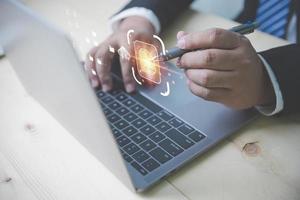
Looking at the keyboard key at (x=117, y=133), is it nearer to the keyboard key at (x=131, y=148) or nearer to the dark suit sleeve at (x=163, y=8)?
the keyboard key at (x=131, y=148)

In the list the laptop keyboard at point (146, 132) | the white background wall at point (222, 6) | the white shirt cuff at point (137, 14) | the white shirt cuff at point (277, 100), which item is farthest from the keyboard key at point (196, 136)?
the white background wall at point (222, 6)

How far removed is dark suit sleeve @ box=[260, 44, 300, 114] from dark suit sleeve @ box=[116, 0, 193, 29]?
0.82ft

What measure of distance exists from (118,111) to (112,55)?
13cm

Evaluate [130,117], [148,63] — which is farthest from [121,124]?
[148,63]

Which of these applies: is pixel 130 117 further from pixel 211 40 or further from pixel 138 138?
pixel 211 40

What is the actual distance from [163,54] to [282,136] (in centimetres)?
20

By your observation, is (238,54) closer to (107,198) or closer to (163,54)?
(163,54)

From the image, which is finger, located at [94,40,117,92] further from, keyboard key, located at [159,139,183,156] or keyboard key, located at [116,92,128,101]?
keyboard key, located at [159,139,183,156]

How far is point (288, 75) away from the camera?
0.55m

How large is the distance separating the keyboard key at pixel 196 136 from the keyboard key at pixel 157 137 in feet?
0.12

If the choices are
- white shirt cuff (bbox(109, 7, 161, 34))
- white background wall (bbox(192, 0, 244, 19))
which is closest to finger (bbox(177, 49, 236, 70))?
white shirt cuff (bbox(109, 7, 161, 34))

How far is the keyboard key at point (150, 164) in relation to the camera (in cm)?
48

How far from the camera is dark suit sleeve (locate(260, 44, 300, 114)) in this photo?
0.54m

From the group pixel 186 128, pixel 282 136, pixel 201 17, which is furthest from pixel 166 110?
pixel 201 17
